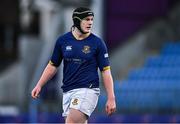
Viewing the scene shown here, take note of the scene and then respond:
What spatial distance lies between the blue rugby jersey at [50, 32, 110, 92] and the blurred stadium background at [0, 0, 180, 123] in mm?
5847

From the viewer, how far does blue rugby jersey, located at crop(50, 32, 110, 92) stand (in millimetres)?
Answer: 9016

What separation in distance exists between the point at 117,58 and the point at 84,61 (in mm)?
11171

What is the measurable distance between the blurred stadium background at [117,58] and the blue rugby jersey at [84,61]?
5847 mm

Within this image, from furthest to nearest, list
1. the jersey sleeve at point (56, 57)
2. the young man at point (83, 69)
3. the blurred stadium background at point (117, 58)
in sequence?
the blurred stadium background at point (117, 58) → the jersey sleeve at point (56, 57) → the young man at point (83, 69)

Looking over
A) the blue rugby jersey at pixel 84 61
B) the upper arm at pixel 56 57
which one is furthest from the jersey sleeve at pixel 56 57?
the blue rugby jersey at pixel 84 61

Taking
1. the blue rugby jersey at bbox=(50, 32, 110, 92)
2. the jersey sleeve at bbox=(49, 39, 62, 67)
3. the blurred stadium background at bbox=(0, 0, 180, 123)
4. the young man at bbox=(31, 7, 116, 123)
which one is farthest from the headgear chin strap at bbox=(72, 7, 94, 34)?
the blurred stadium background at bbox=(0, 0, 180, 123)

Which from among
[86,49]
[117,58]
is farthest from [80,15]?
[117,58]

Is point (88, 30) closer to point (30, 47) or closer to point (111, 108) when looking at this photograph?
point (111, 108)

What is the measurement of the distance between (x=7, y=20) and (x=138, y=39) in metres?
6.35

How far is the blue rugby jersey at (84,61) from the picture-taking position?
9.02 meters

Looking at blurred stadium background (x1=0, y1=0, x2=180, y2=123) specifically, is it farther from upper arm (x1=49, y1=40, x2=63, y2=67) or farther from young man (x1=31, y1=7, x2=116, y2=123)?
young man (x1=31, y1=7, x2=116, y2=123)

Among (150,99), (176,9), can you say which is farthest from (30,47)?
(150,99)

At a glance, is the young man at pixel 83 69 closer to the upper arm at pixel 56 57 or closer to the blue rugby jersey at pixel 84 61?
the blue rugby jersey at pixel 84 61

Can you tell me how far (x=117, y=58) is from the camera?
20.2 meters
